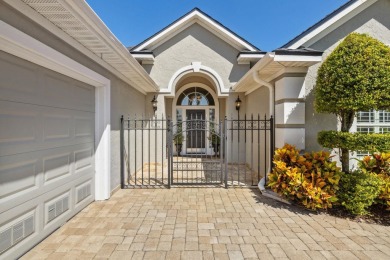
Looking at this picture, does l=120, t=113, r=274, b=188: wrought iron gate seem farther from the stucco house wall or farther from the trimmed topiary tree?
the stucco house wall

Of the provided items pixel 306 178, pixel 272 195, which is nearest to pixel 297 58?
pixel 306 178

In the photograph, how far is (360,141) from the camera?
13.1 ft

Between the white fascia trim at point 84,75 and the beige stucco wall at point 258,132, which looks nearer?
the white fascia trim at point 84,75

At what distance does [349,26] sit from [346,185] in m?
4.19

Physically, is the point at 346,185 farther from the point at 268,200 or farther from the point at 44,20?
the point at 44,20

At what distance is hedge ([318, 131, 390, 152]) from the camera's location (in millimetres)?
3889

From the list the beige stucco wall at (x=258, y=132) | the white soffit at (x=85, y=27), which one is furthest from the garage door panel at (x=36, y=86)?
the beige stucco wall at (x=258, y=132)

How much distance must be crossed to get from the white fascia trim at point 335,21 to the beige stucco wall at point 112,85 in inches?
191

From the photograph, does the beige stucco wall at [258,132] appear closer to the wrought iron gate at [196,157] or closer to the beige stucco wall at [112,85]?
the wrought iron gate at [196,157]

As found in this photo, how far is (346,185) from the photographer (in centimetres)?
426

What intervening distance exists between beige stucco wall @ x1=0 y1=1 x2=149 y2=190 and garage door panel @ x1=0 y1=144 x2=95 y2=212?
132cm

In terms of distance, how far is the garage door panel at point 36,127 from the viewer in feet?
8.58

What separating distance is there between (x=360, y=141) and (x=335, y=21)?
3344 mm

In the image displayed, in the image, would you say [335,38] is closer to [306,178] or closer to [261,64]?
[261,64]
